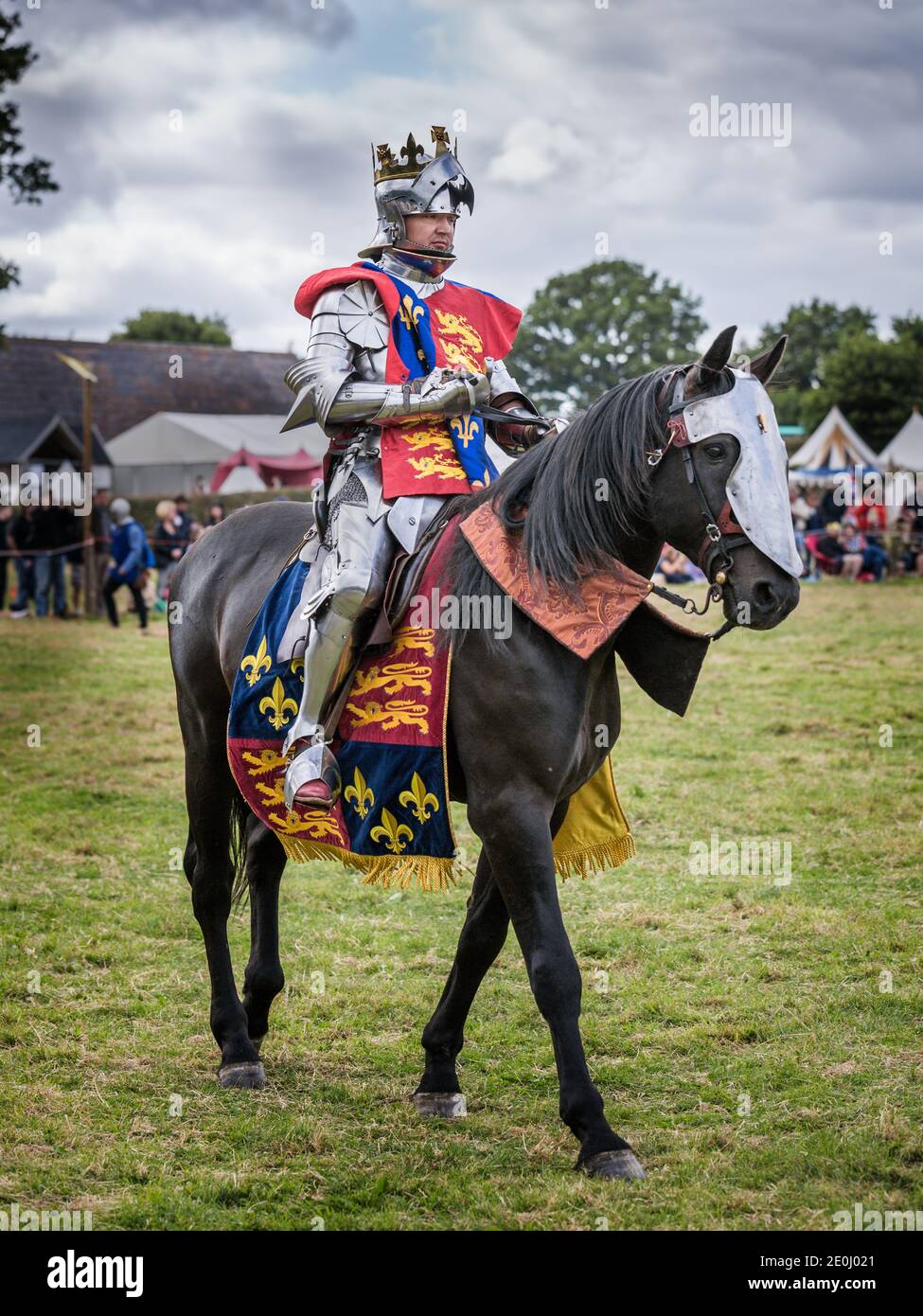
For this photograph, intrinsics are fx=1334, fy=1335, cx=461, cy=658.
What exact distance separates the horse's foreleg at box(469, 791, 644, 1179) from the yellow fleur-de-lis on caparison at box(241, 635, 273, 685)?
1.18 meters

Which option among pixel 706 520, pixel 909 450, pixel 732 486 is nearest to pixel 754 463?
pixel 732 486

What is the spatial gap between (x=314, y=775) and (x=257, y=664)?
25.3 inches

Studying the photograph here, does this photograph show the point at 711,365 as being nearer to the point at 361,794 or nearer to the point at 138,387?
the point at 361,794

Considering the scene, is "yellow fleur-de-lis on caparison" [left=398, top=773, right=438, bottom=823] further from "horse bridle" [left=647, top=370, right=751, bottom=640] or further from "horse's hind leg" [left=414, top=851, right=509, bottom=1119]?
"horse bridle" [left=647, top=370, right=751, bottom=640]

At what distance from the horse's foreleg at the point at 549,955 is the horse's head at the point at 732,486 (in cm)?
89

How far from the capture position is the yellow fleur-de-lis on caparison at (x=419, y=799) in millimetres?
4441

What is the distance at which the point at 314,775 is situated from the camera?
179 inches

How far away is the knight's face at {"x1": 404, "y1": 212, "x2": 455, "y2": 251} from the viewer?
4.79 meters

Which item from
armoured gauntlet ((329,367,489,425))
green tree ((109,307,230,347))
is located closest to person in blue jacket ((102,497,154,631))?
armoured gauntlet ((329,367,489,425))

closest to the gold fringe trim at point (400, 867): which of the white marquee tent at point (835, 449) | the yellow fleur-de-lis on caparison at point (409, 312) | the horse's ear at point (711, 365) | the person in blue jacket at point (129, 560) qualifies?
the horse's ear at point (711, 365)

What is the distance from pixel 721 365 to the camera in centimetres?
398

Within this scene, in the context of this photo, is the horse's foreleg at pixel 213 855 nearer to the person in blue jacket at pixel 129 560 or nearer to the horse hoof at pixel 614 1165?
the horse hoof at pixel 614 1165
